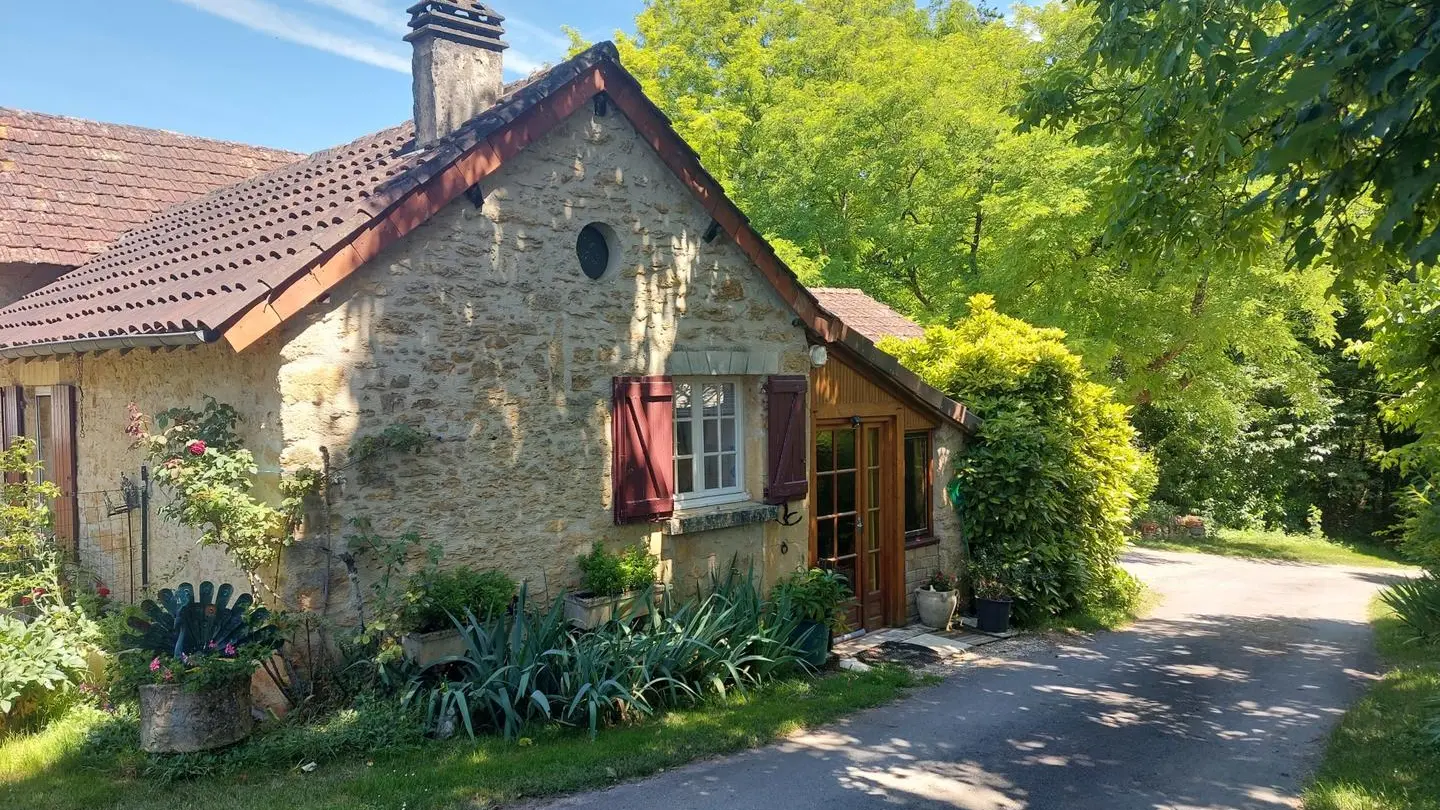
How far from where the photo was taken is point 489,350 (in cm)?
742

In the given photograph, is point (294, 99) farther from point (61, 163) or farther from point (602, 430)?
point (602, 430)

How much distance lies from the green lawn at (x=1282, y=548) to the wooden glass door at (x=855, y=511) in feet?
41.7

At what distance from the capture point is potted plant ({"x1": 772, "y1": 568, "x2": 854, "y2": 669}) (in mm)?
8625

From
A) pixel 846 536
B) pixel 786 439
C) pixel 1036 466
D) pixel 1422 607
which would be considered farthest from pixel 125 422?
pixel 1422 607

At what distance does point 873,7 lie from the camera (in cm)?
2773

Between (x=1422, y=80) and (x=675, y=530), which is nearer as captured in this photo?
(x=1422, y=80)

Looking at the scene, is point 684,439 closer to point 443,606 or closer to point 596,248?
point 596,248

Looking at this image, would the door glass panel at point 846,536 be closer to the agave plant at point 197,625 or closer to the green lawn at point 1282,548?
the agave plant at point 197,625

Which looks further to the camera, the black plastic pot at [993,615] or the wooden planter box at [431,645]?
the black plastic pot at [993,615]

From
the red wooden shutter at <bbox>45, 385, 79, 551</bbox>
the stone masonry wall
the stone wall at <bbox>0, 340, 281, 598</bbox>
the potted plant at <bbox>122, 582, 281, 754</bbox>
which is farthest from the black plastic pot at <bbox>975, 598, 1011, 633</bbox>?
the red wooden shutter at <bbox>45, 385, 79, 551</bbox>

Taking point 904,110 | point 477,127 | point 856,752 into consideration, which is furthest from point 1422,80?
point 904,110

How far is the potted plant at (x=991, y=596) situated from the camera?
10.6 metres

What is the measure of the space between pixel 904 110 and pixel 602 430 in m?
14.0

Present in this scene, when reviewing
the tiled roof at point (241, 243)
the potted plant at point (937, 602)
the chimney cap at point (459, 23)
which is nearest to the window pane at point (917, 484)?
the potted plant at point (937, 602)
